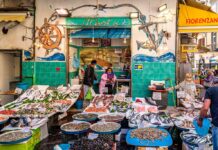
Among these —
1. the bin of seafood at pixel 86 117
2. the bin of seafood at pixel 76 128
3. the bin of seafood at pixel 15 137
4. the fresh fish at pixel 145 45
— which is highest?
the fresh fish at pixel 145 45

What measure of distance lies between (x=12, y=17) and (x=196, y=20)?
7.95 metres

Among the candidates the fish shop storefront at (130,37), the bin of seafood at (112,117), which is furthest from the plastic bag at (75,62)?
the bin of seafood at (112,117)

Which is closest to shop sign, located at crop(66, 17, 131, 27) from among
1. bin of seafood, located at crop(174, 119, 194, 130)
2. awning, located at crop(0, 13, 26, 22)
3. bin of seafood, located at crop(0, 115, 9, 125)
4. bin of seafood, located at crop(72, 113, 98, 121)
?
awning, located at crop(0, 13, 26, 22)

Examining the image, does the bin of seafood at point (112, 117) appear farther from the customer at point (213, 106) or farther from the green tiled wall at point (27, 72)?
the green tiled wall at point (27, 72)

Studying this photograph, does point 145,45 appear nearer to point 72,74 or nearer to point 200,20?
point 200,20

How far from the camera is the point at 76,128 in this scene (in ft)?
19.6

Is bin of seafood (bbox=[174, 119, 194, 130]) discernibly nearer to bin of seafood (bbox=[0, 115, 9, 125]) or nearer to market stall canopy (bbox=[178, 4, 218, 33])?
bin of seafood (bbox=[0, 115, 9, 125])

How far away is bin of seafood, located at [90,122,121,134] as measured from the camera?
5496mm

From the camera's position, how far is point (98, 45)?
44.0ft

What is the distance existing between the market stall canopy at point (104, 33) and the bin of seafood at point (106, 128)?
585 centimetres

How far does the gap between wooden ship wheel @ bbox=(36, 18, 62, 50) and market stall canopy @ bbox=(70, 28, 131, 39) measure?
2.34ft

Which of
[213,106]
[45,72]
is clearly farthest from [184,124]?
[45,72]

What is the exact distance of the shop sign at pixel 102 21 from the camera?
1084 centimetres

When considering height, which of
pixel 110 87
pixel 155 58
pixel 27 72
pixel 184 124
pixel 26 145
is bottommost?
pixel 26 145
